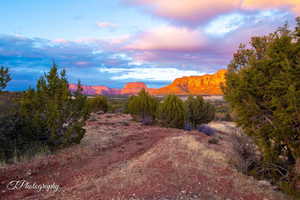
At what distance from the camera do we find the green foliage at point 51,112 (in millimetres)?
10180

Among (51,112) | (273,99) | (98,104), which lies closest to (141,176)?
(273,99)

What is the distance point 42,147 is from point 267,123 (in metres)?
9.47

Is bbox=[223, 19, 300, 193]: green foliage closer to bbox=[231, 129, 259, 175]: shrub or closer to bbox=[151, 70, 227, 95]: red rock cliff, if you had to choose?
bbox=[231, 129, 259, 175]: shrub

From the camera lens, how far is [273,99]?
19.0 ft

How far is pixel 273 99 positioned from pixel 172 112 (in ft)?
43.0

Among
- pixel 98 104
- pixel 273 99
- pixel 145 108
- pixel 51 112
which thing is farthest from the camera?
pixel 98 104

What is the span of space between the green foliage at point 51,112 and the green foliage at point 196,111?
10.7m

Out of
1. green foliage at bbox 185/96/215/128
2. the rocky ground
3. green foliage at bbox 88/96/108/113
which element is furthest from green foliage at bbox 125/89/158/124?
green foliage at bbox 88/96/108/113

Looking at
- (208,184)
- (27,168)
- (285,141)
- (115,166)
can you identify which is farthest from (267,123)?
(27,168)

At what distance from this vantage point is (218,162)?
25.9 ft

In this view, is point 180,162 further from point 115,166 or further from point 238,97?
point 238,97

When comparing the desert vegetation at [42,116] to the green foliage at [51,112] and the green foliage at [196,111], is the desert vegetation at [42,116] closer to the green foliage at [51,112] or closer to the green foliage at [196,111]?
the green foliage at [51,112]

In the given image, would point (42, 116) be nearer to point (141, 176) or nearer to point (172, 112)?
point (141, 176)

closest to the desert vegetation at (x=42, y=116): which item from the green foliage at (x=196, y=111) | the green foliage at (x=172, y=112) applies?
the green foliage at (x=172, y=112)
